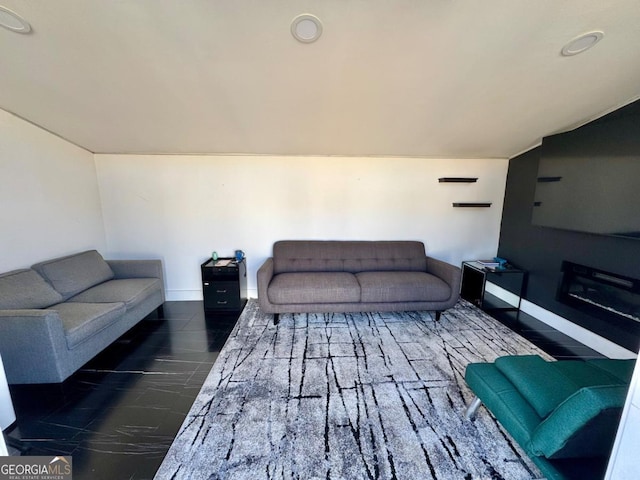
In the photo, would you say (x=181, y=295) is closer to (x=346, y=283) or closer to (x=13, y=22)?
(x=346, y=283)

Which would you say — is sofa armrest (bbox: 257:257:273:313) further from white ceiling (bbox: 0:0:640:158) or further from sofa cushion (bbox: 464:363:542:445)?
sofa cushion (bbox: 464:363:542:445)

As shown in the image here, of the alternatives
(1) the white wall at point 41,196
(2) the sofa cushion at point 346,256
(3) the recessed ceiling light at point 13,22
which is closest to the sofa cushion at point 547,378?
(2) the sofa cushion at point 346,256

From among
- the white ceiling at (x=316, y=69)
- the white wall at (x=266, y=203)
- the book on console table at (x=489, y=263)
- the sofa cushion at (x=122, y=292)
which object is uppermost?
→ the white ceiling at (x=316, y=69)

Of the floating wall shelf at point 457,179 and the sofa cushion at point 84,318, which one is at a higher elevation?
the floating wall shelf at point 457,179

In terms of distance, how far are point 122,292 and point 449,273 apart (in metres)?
3.44

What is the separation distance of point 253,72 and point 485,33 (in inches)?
61.0

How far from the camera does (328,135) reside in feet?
9.19

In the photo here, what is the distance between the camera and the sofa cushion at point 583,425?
2.89 feet

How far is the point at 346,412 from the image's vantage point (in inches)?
65.0

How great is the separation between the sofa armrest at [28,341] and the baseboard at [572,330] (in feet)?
14.6

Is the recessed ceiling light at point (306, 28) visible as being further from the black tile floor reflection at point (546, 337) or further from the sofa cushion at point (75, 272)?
the black tile floor reflection at point (546, 337)

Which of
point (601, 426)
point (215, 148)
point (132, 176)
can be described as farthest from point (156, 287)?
point (601, 426)

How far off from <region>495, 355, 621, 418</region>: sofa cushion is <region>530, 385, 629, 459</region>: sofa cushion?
6.5 inches

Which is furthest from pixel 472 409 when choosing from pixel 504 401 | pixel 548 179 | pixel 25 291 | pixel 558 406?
pixel 25 291
